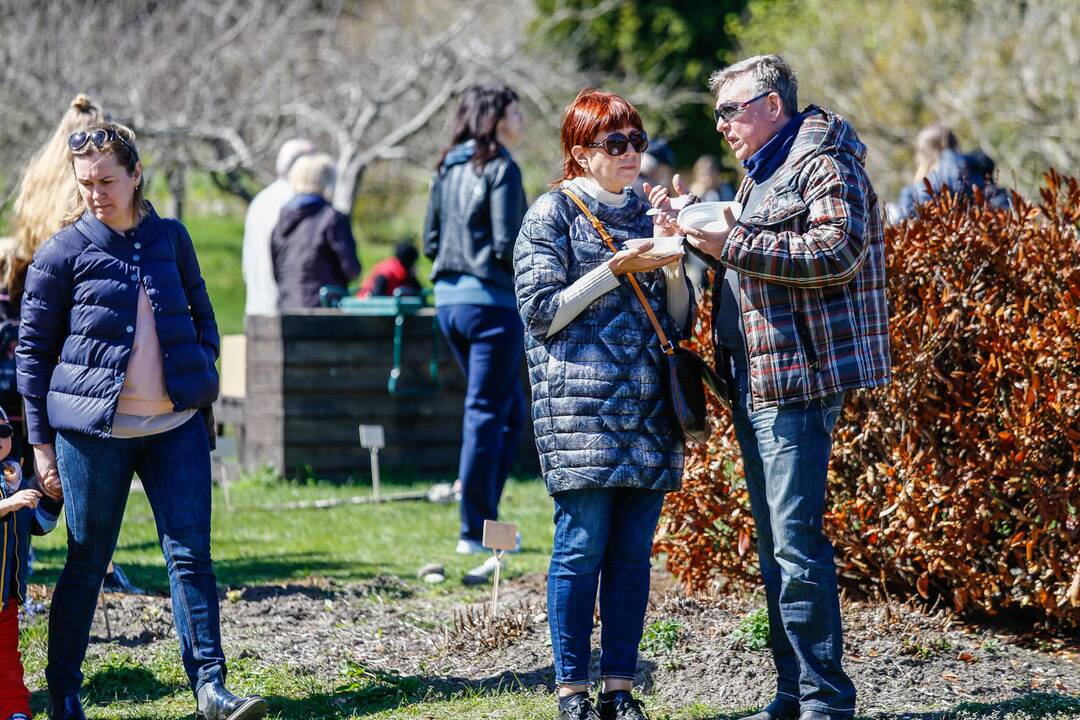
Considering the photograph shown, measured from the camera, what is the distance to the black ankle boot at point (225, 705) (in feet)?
13.5

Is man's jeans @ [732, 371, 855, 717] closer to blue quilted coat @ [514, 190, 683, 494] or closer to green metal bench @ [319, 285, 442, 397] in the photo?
blue quilted coat @ [514, 190, 683, 494]

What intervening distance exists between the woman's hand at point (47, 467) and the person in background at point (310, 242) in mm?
4789

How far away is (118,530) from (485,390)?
8.65 feet

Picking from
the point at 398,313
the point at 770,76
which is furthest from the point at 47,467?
the point at 398,313

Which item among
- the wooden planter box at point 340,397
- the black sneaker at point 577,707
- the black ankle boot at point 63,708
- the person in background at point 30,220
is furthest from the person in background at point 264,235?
the black sneaker at point 577,707

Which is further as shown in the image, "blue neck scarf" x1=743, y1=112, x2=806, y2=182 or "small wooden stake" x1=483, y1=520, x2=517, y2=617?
"small wooden stake" x1=483, y1=520, x2=517, y2=617

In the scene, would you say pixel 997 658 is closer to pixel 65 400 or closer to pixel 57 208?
pixel 65 400

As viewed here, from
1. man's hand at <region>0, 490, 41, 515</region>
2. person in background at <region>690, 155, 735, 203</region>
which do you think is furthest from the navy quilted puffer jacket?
person in background at <region>690, 155, 735, 203</region>

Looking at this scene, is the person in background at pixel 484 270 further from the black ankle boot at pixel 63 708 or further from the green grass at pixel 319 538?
the black ankle boot at pixel 63 708

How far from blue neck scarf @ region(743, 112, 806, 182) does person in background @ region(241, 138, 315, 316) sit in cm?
564

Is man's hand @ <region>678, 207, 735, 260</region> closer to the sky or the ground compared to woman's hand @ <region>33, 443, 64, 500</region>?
closer to the sky

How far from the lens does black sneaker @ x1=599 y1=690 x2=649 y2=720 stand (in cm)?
410

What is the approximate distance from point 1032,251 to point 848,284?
3.84 ft

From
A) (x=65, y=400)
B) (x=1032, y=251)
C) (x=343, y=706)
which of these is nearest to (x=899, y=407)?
(x=1032, y=251)
